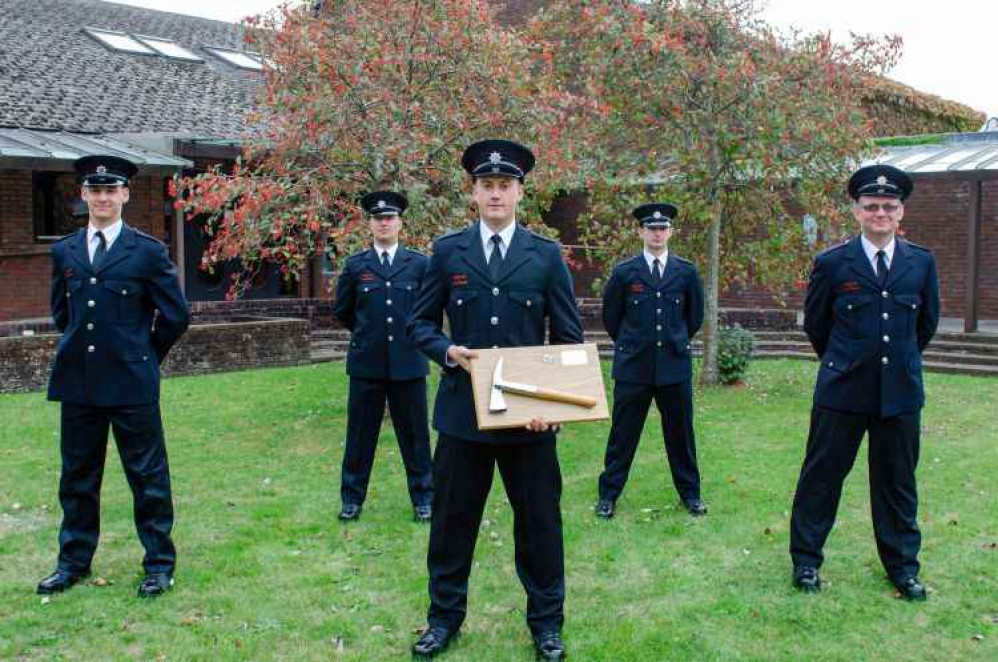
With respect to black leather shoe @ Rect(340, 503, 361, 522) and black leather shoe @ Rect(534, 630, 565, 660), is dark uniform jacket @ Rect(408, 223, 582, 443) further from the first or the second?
black leather shoe @ Rect(340, 503, 361, 522)

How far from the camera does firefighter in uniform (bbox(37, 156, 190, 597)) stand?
5508 mm

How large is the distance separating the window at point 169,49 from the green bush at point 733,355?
1493 cm

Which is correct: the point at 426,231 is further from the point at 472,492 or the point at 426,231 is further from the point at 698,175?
the point at 472,492

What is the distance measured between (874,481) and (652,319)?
89.5 inches

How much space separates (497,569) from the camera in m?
6.05

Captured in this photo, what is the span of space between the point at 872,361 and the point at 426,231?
5660 millimetres

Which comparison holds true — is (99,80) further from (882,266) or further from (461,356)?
(882,266)

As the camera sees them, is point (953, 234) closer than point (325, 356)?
No

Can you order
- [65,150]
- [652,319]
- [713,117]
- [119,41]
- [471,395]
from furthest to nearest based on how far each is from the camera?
[119,41] → [65,150] → [713,117] → [652,319] → [471,395]

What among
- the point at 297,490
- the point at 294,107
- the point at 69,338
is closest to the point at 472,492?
the point at 69,338

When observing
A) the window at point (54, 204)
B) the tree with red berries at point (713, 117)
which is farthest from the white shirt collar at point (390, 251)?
the window at point (54, 204)

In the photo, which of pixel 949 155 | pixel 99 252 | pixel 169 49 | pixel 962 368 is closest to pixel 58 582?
pixel 99 252

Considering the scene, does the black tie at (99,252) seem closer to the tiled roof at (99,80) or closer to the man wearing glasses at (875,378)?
the man wearing glasses at (875,378)

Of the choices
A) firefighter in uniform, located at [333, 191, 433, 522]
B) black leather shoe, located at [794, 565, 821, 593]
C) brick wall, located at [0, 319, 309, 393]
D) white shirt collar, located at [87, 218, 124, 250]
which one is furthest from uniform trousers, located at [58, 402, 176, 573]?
brick wall, located at [0, 319, 309, 393]
